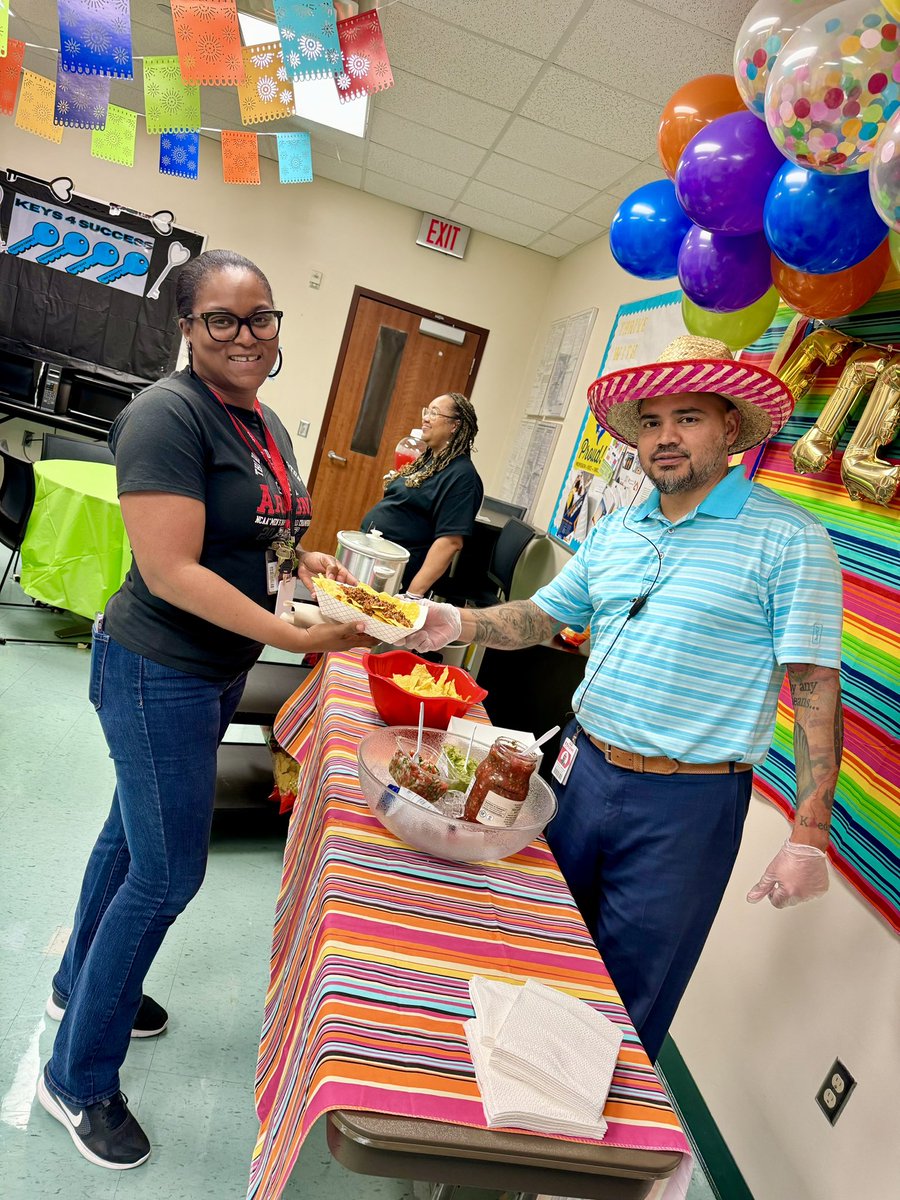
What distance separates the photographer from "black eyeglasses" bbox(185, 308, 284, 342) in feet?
4.55

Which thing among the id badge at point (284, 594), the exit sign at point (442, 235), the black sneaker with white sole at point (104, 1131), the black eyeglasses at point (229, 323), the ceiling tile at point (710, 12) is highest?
the ceiling tile at point (710, 12)

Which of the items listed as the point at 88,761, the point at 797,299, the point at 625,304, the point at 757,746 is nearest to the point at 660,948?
Answer: the point at 757,746

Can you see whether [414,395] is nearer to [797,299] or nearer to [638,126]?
[638,126]

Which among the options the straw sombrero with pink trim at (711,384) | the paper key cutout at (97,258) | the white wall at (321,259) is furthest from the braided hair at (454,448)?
the paper key cutout at (97,258)

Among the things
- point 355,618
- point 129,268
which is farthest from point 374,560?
point 129,268

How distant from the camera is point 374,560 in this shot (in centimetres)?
288

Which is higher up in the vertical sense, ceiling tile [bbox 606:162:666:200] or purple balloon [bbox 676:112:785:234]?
ceiling tile [bbox 606:162:666:200]

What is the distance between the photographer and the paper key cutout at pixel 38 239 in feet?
18.3

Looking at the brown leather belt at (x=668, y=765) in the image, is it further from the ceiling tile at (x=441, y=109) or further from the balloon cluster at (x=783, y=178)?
the ceiling tile at (x=441, y=109)

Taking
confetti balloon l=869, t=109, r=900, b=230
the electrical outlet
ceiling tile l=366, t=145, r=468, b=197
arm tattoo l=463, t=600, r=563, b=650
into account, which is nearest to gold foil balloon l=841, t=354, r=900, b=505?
confetti balloon l=869, t=109, r=900, b=230

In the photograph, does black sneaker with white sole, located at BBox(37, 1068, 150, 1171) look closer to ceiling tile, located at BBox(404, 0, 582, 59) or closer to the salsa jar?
the salsa jar

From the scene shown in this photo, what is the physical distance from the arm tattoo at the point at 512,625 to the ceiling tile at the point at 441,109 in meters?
3.01

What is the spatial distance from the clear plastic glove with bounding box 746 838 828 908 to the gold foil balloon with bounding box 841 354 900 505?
0.81 m

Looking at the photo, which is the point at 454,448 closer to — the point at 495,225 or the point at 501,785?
the point at 501,785
